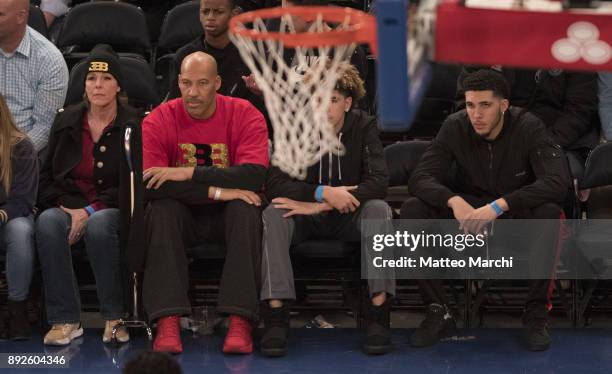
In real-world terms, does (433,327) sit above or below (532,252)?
below

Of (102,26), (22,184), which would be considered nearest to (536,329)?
(22,184)

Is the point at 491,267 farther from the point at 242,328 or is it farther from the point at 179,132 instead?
the point at 179,132

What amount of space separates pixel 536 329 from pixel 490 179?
37.6 inches

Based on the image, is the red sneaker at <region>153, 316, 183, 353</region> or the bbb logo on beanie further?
the bbb logo on beanie

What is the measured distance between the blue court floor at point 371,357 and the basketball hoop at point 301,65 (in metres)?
1.10

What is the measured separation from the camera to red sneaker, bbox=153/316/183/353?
20.6ft

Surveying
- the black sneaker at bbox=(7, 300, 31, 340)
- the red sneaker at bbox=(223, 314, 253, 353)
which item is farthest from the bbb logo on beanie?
the red sneaker at bbox=(223, 314, 253, 353)

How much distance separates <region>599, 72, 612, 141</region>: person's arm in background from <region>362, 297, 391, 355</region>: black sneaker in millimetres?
2119

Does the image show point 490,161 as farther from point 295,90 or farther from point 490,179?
point 295,90

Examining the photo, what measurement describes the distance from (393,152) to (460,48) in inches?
134

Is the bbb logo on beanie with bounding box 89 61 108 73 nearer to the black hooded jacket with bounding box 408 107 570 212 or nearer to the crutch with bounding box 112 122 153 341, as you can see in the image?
the crutch with bounding box 112 122 153 341

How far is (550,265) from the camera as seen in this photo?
21.3 feet

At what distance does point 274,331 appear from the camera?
6.34 m

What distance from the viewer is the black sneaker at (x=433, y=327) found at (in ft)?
A: 21.3
